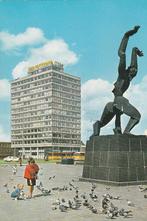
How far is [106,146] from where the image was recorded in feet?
54.1

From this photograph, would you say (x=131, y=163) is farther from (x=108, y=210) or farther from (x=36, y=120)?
(x=36, y=120)

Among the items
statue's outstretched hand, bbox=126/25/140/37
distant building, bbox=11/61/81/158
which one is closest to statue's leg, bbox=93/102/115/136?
statue's outstretched hand, bbox=126/25/140/37

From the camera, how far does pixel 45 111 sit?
12262cm

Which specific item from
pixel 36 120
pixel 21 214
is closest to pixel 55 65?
pixel 36 120

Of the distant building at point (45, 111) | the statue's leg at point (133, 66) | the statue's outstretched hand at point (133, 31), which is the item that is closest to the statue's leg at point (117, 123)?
the statue's leg at point (133, 66)

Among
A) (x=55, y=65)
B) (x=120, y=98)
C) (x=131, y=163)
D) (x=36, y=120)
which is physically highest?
(x=55, y=65)

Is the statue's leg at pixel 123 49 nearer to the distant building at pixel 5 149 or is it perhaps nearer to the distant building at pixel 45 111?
the distant building at pixel 45 111

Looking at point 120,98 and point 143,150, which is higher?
point 120,98

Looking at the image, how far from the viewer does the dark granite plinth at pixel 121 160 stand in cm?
1558

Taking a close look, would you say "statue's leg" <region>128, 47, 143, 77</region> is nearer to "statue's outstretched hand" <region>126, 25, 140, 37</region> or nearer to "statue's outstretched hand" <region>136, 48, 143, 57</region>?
"statue's outstretched hand" <region>136, 48, 143, 57</region>

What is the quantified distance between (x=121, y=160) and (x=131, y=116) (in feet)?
7.13

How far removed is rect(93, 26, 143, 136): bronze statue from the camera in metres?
16.3

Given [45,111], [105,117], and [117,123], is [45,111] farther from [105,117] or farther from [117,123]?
[117,123]

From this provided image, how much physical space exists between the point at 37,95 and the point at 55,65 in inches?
508
